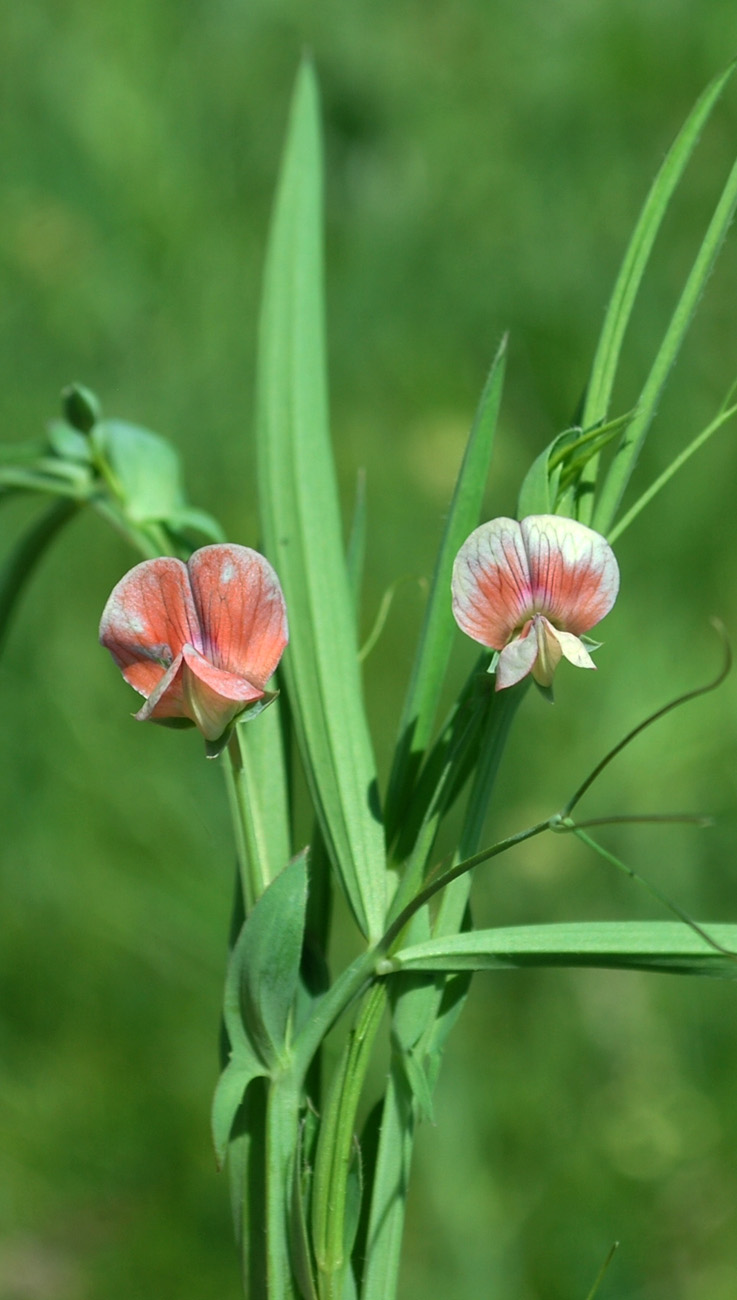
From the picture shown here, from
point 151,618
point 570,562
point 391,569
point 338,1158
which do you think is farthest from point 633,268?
point 391,569

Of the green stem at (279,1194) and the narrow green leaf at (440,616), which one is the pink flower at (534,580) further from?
the green stem at (279,1194)

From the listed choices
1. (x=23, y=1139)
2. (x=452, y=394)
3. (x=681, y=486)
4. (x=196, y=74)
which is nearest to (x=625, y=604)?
(x=681, y=486)

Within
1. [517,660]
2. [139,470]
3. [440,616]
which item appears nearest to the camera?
[517,660]

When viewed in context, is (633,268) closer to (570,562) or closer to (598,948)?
(570,562)

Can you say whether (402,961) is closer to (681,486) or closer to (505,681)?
(505,681)

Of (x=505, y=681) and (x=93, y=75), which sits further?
(x=93, y=75)

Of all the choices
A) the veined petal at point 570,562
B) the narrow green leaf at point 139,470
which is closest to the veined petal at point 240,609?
the veined petal at point 570,562

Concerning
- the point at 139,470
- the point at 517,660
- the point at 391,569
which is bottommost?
the point at 517,660

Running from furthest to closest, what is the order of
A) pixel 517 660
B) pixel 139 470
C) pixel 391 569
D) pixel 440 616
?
pixel 391 569 → pixel 139 470 → pixel 440 616 → pixel 517 660
